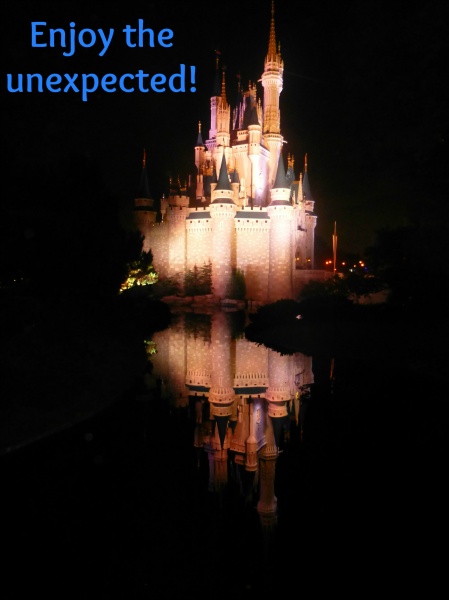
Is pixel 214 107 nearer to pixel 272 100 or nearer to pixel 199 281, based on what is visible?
pixel 272 100

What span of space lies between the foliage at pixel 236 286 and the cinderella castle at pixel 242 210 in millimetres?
230

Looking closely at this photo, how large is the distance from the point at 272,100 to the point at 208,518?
43240 mm

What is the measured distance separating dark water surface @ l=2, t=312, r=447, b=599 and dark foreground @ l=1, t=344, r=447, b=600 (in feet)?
0.06

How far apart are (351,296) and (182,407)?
21.9 metres

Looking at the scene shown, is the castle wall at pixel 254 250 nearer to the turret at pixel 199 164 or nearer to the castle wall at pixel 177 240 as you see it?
the castle wall at pixel 177 240

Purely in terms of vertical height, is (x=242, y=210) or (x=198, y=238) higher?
(x=242, y=210)

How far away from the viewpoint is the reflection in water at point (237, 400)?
8.16 meters

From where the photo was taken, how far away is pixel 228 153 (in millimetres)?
44969

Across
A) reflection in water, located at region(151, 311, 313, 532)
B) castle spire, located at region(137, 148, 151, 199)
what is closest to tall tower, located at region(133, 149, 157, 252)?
castle spire, located at region(137, 148, 151, 199)

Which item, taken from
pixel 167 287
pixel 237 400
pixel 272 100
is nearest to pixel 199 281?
pixel 167 287

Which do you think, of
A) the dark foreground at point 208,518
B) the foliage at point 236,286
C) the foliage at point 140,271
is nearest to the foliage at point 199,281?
the foliage at point 236,286

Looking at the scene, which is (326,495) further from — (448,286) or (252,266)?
(252,266)

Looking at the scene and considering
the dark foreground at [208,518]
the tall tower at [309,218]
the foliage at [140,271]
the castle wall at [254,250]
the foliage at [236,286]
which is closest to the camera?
the dark foreground at [208,518]

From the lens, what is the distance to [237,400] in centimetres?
1317
